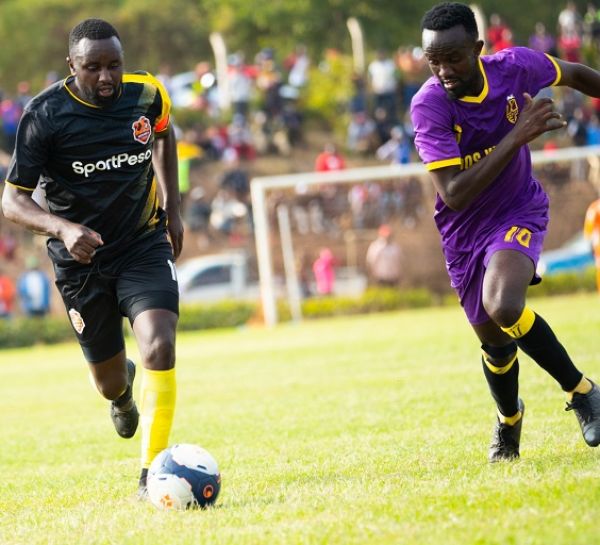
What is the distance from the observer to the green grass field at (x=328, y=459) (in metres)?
5.07

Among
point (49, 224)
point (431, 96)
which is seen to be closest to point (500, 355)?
point (431, 96)

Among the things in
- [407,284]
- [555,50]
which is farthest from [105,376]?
[555,50]

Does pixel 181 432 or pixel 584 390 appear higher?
pixel 584 390

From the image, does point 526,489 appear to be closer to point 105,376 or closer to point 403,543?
point 403,543

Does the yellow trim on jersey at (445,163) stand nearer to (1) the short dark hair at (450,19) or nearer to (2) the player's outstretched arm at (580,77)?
(1) the short dark hair at (450,19)

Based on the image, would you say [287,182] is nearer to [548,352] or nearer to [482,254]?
[482,254]

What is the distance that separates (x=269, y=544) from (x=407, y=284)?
24537mm

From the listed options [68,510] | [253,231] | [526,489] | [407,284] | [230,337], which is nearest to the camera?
[526,489]

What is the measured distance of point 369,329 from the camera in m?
22.4

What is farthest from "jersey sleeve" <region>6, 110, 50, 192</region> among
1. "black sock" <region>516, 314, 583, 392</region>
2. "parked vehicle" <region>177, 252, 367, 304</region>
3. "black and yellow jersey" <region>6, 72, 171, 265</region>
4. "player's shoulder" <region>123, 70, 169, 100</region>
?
"parked vehicle" <region>177, 252, 367, 304</region>

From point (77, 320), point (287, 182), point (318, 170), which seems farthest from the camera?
point (318, 170)

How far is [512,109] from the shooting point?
6.60 metres

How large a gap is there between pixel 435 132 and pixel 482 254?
0.75 meters

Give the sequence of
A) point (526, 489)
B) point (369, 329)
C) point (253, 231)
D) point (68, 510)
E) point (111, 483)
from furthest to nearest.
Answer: point (253, 231) < point (369, 329) < point (111, 483) < point (68, 510) < point (526, 489)
